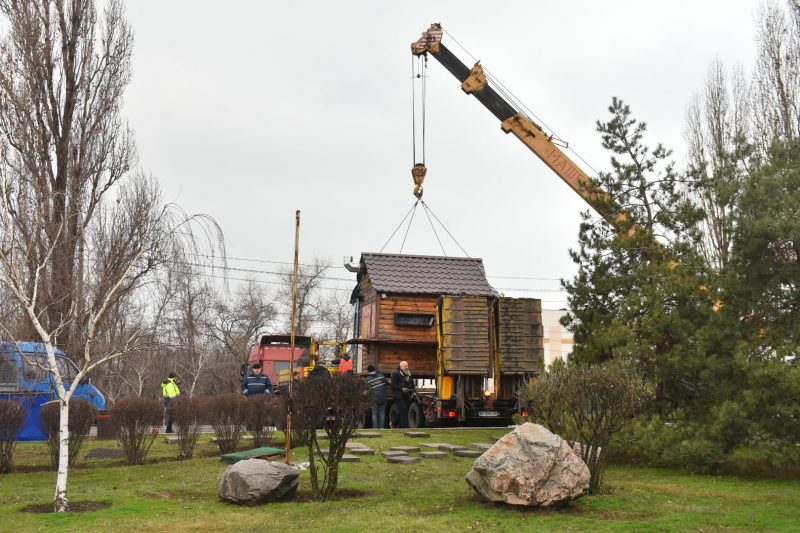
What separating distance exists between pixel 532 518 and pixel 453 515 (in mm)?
887

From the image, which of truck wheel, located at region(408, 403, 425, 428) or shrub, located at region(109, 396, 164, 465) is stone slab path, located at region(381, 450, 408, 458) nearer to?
shrub, located at region(109, 396, 164, 465)

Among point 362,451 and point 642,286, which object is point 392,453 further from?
point 642,286

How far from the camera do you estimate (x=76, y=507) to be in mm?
9289

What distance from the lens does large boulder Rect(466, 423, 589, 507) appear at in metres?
8.93

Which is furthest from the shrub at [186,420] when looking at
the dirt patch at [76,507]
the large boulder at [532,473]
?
the large boulder at [532,473]

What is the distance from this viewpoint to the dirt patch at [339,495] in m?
9.82

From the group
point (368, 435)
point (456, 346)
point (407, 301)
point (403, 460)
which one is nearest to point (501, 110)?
point (407, 301)

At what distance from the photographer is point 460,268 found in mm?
23625

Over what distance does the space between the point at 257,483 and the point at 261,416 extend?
5627mm

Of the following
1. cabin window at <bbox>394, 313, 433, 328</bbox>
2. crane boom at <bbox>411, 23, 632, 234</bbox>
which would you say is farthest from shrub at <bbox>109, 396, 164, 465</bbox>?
crane boom at <bbox>411, 23, 632, 234</bbox>

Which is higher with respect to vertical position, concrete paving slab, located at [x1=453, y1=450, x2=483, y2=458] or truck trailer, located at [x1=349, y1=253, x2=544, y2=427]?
truck trailer, located at [x1=349, y1=253, x2=544, y2=427]

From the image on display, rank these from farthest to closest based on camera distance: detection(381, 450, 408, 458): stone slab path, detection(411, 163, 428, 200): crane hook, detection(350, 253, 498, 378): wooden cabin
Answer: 1. detection(350, 253, 498, 378): wooden cabin
2. detection(411, 163, 428, 200): crane hook
3. detection(381, 450, 408, 458): stone slab path

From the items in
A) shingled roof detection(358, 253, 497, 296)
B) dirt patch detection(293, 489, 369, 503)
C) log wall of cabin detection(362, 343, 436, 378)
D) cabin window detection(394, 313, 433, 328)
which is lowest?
dirt patch detection(293, 489, 369, 503)

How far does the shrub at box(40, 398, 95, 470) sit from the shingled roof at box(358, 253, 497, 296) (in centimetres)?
1029
